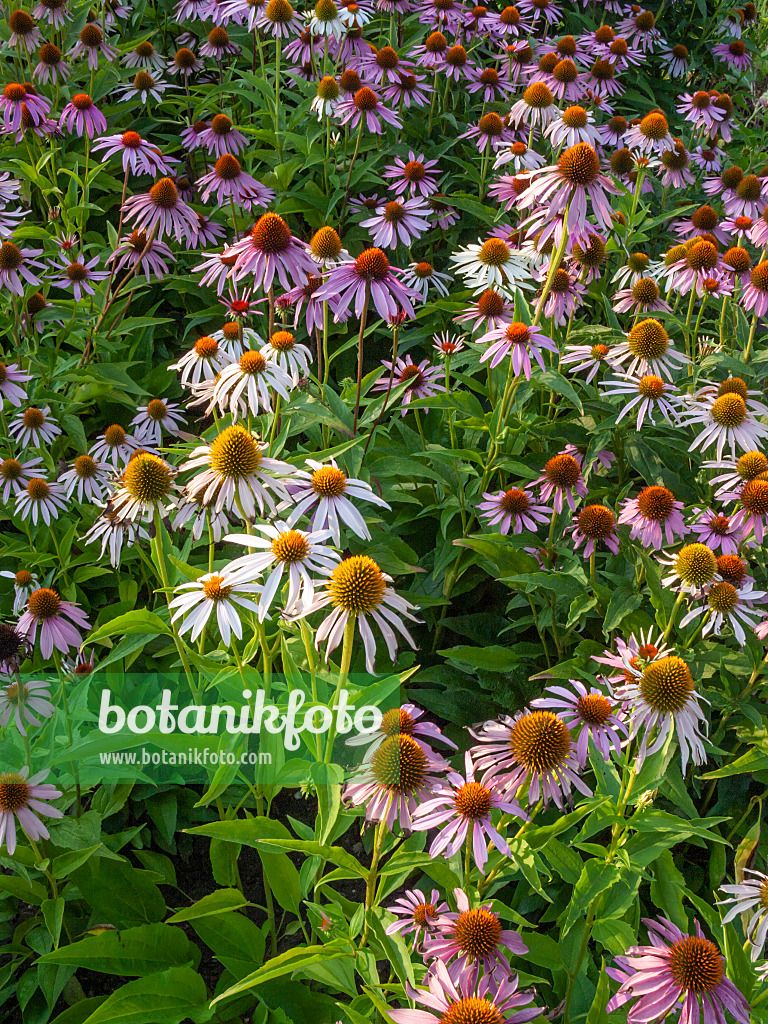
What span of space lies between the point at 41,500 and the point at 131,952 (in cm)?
146

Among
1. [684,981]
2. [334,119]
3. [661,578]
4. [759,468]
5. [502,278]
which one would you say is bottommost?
[684,981]

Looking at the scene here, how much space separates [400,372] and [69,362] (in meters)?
1.20

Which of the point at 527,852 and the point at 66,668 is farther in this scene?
the point at 66,668

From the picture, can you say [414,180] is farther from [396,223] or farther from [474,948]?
[474,948]

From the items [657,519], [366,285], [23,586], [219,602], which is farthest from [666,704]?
[23,586]

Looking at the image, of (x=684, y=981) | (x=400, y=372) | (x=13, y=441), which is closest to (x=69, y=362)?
(x=13, y=441)

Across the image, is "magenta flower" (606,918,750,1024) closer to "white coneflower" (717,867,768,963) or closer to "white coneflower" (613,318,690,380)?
"white coneflower" (717,867,768,963)

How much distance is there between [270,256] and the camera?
94.3 inches

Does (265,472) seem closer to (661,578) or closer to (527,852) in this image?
(527,852)

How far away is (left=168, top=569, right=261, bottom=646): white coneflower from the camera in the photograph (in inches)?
64.0

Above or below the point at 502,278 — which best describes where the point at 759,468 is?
below

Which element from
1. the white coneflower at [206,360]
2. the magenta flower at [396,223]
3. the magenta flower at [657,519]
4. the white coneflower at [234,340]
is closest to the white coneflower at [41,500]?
the white coneflower at [206,360]

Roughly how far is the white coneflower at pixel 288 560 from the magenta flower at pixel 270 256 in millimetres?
1002

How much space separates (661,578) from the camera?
2281 millimetres
